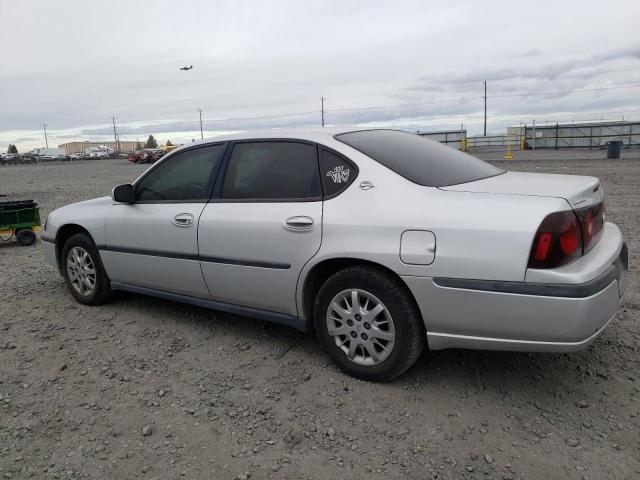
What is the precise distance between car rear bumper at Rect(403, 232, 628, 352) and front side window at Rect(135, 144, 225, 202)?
74.0 inches

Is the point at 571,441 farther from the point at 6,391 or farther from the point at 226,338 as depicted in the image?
the point at 6,391

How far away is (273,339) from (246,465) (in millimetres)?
1546

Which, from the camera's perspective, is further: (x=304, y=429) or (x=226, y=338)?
(x=226, y=338)

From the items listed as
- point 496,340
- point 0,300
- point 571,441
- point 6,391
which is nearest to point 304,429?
point 496,340

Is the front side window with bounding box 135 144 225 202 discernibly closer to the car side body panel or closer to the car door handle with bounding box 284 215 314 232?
the car side body panel

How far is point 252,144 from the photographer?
4.01 m

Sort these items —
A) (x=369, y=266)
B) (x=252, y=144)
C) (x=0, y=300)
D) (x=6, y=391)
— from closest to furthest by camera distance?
(x=369, y=266)
(x=6, y=391)
(x=252, y=144)
(x=0, y=300)

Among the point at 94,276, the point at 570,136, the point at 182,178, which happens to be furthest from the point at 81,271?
the point at 570,136

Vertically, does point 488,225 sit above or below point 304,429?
above

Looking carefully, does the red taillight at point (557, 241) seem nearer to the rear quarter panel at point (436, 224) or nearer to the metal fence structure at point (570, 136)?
the rear quarter panel at point (436, 224)

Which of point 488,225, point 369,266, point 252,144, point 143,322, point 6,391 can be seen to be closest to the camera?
point 488,225

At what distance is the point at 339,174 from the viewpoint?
11.4ft

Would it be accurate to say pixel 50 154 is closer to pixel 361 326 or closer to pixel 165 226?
pixel 165 226

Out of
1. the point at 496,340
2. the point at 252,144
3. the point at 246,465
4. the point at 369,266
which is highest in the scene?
the point at 252,144
